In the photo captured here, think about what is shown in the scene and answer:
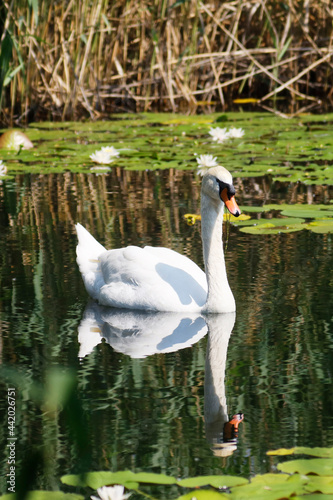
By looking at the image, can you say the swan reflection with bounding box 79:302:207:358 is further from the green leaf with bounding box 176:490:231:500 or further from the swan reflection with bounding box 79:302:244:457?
the green leaf with bounding box 176:490:231:500

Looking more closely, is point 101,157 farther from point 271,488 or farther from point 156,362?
point 271,488

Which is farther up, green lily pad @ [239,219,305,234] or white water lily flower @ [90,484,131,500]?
green lily pad @ [239,219,305,234]

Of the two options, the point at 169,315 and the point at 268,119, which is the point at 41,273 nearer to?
the point at 169,315

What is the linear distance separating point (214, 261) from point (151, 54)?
8525 millimetres

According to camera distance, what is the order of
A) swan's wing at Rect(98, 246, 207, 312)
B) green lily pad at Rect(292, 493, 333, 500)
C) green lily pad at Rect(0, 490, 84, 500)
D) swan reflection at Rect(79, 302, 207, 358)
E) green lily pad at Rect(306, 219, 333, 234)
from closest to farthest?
green lily pad at Rect(292, 493, 333, 500), green lily pad at Rect(0, 490, 84, 500), swan reflection at Rect(79, 302, 207, 358), swan's wing at Rect(98, 246, 207, 312), green lily pad at Rect(306, 219, 333, 234)

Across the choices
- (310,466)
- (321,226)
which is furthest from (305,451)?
(321,226)

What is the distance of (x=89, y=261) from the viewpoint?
5.12 metres

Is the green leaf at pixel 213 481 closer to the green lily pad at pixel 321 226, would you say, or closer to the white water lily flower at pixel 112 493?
the white water lily flower at pixel 112 493

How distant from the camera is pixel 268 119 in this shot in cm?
1130

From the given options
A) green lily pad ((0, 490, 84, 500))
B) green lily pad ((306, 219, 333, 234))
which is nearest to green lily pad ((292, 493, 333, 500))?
green lily pad ((0, 490, 84, 500))

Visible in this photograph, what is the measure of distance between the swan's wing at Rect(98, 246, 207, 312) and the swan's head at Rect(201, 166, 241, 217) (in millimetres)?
443

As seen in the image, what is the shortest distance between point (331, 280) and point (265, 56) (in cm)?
935

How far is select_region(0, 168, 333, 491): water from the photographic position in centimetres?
275


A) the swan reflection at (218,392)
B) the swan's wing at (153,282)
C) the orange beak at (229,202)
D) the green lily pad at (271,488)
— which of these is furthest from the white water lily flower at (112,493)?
the swan's wing at (153,282)
